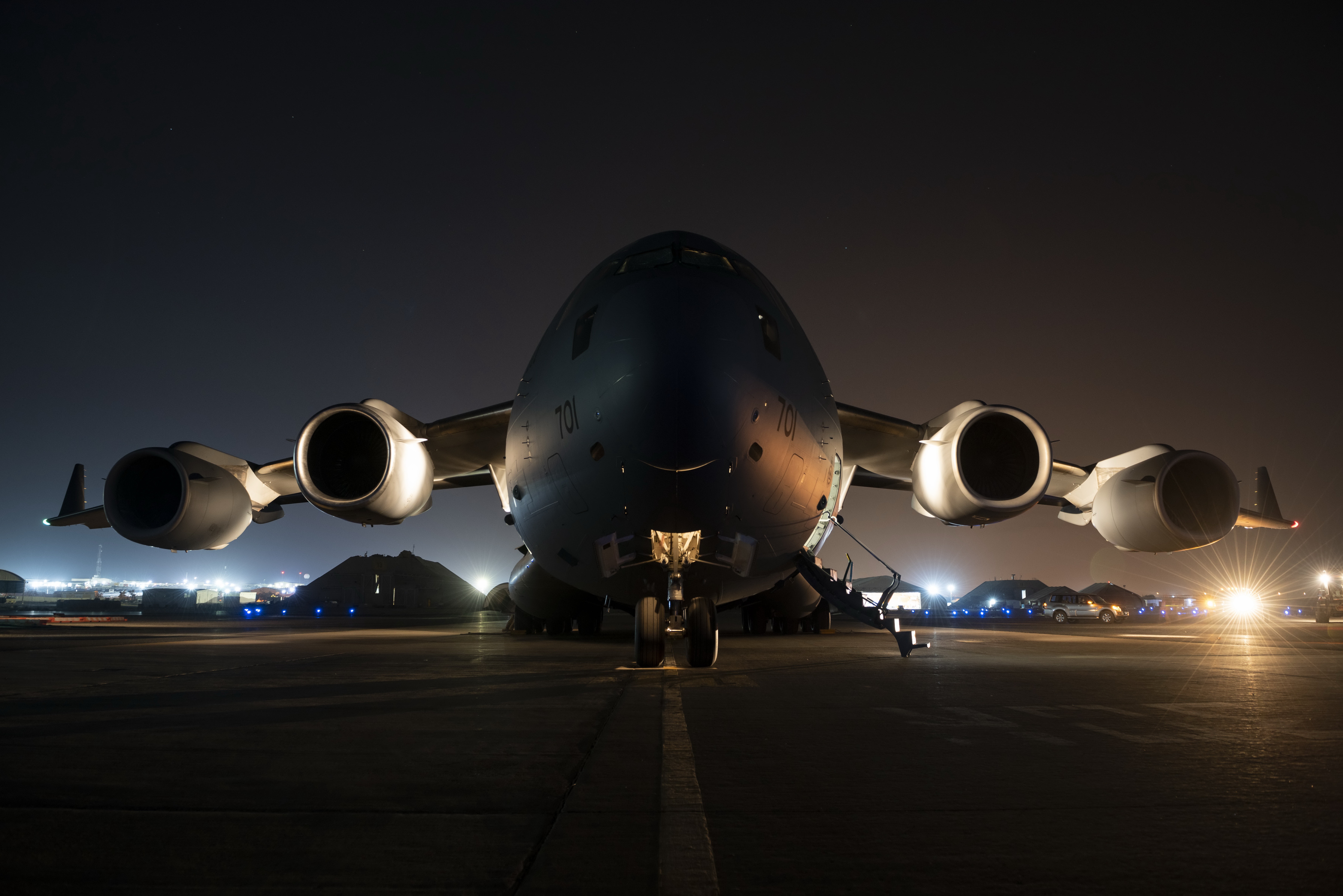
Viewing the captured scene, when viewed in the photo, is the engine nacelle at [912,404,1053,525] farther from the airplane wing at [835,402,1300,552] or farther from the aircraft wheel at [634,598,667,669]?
the aircraft wheel at [634,598,667,669]

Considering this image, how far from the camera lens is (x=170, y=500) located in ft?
34.4

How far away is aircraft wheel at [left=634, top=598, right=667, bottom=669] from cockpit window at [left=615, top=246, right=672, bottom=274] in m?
3.29

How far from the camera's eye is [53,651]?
34.3ft

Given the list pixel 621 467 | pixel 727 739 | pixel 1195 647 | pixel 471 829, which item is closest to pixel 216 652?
pixel 621 467

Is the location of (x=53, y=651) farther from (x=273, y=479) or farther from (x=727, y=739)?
(x=727, y=739)

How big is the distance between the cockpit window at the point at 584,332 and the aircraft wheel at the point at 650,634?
2647 millimetres

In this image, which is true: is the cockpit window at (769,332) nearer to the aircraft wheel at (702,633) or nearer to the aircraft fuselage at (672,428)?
the aircraft fuselage at (672,428)

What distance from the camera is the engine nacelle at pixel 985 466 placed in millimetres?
9352

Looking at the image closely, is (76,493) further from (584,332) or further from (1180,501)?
(1180,501)

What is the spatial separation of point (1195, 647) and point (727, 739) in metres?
12.2

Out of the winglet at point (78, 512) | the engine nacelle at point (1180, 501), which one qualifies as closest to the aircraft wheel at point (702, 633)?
the engine nacelle at point (1180, 501)

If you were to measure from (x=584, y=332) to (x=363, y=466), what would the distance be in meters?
3.94

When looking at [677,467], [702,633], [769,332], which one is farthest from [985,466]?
[677,467]

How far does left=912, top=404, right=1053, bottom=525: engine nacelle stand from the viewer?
368 inches
